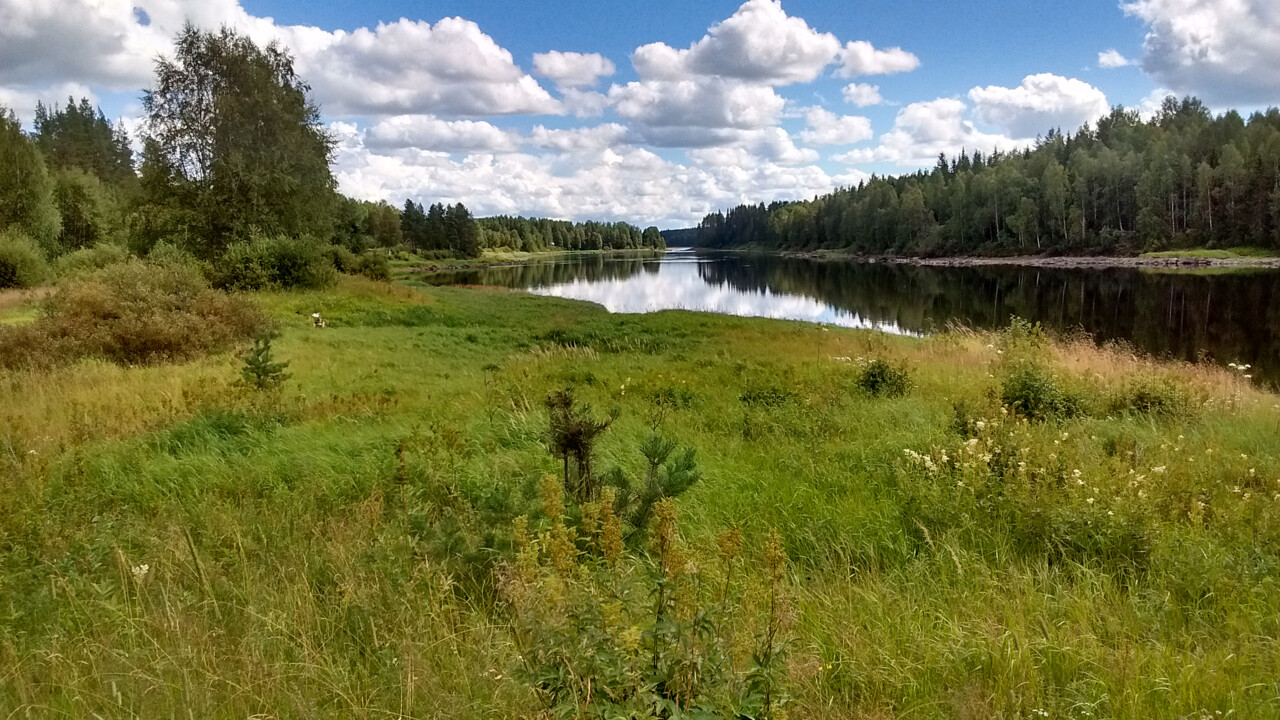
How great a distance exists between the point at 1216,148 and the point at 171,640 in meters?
94.7

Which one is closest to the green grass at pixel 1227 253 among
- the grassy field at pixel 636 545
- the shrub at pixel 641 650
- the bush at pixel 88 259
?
the grassy field at pixel 636 545

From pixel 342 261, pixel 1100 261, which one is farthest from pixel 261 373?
pixel 1100 261

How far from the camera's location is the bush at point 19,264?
29.7 meters

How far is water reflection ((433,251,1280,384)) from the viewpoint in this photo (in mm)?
24277

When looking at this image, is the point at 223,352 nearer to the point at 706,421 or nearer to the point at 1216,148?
the point at 706,421

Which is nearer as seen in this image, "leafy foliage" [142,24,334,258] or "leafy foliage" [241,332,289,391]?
"leafy foliage" [241,332,289,391]

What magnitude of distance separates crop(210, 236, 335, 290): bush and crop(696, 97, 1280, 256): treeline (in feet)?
240

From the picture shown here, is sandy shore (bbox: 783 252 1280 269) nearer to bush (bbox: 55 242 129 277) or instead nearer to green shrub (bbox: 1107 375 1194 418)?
green shrub (bbox: 1107 375 1194 418)

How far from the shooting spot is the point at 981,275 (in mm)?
61469

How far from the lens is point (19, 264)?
3012 cm

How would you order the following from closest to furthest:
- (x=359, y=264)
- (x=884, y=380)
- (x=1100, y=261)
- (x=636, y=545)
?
(x=636, y=545) → (x=884, y=380) → (x=359, y=264) → (x=1100, y=261)

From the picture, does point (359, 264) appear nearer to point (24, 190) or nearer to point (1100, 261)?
point (24, 190)

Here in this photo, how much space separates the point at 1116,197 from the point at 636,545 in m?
91.5

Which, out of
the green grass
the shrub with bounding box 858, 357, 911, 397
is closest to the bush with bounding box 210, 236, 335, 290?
the shrub with bounding box 858, 357, 911, 397
